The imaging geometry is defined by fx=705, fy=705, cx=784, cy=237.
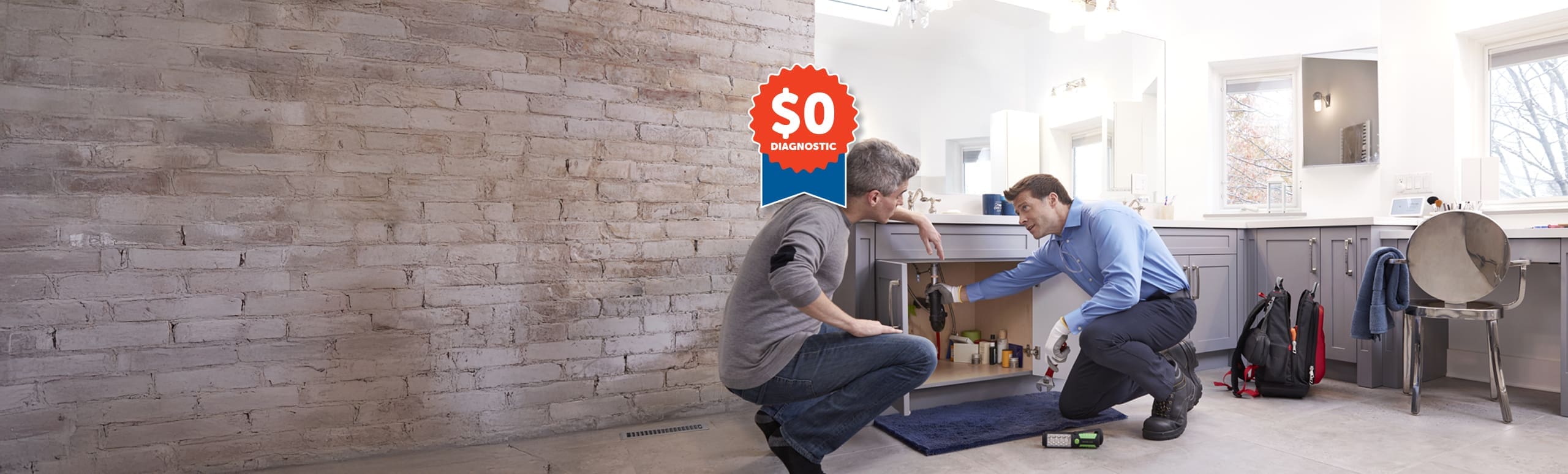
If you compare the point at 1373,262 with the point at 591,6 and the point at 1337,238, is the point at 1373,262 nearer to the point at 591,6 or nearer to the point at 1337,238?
Result: the point at 1337,238

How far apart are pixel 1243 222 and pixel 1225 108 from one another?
0.97 meters

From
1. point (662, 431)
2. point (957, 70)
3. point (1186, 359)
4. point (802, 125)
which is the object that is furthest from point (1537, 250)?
point (662, 431)

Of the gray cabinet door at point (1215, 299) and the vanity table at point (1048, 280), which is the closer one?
the vanity table at point (1048, 280)

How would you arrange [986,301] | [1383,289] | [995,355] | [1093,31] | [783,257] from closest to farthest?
[783,257], [1383,289], [995,355], [986,301], [1093,31]

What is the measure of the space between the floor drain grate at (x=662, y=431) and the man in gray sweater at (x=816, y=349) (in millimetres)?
689

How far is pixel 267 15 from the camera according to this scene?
2240mm

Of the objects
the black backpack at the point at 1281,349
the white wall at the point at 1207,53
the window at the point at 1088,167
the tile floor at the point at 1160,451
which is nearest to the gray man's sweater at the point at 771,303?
the tile floor at the point at 1160,451

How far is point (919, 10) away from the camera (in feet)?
11.2

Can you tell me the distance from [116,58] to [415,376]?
1.27 m

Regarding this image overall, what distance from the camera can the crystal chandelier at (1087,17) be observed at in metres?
3.84

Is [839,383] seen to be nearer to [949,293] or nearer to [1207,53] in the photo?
[949,293]

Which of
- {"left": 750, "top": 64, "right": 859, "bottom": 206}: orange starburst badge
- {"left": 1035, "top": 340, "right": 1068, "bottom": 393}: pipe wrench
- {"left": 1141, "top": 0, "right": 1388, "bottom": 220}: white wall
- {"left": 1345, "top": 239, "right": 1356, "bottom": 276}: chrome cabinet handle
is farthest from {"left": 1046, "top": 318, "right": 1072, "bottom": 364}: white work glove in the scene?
{"left": 1141, "top": 0, "right": 1388, "bottom": 220}: white wall

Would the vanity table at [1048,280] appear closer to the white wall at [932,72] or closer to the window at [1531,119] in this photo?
the white wall at [932,72]

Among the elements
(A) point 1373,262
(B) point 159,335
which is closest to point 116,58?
(B) point 159,335
